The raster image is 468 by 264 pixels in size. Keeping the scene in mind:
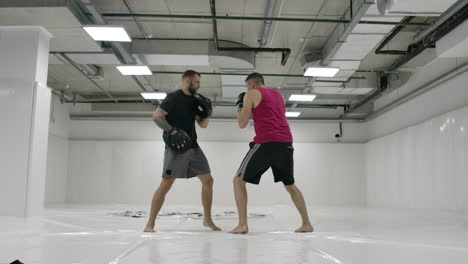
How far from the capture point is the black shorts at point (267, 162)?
320 centimetres

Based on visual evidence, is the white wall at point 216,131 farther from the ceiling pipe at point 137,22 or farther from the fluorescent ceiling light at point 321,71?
the ceiling pipe at point 137,22

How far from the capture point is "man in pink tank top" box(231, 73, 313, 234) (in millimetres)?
3213

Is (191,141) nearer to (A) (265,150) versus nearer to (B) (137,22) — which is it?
(A) (265,150)

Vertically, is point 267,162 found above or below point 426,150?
below

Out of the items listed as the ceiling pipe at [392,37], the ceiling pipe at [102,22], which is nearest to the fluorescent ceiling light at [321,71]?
the ceiling pipe at [392,37]

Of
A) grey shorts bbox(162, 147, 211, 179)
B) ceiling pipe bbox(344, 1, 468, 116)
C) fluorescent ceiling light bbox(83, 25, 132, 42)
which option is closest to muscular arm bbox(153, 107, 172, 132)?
grey shorts bbox(162, 147, 211, 179)

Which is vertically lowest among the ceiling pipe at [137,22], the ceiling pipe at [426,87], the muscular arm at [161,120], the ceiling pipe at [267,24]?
the muscular arm at [161,120]

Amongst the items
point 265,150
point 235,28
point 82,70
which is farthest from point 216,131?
point 265,150

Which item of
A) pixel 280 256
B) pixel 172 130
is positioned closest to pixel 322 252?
pixel 280 256

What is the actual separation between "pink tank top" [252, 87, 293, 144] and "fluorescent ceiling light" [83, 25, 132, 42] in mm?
3005

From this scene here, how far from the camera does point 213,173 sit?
502 inches

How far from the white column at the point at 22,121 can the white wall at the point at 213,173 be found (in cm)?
703

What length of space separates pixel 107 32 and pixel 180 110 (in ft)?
9.50

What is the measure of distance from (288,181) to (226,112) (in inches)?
394
